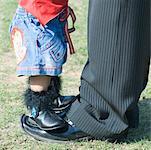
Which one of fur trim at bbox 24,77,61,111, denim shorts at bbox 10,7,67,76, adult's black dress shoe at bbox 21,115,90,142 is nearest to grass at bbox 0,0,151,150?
adult's black dress shoe at bbox 21,115,90,142

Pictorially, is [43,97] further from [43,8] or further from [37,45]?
[43,8]

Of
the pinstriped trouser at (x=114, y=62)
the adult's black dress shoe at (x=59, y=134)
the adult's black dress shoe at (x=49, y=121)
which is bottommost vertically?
the adult's black dress shoe at (x=59, y=134)

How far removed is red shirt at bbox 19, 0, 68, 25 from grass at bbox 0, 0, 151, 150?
502mm

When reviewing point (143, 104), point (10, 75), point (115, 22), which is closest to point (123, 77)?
point (115, 22)

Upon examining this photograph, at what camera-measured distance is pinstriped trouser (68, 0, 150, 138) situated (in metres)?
1.97

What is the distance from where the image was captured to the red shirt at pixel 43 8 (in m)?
2.00

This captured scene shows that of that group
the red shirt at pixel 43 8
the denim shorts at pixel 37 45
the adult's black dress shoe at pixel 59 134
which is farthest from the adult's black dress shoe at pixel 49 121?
the red shirt at pixel 43 8

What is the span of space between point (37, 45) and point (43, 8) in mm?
149

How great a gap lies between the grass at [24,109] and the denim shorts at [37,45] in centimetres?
29

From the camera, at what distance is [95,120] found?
84.1 inches

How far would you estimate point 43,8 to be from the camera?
6.57ft

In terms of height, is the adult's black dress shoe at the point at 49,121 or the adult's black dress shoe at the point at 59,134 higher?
the adult's black dress shoe at the point at 49,121

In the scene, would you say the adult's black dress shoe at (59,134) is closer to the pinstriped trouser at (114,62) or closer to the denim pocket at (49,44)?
the pinstriped trouser at (114,62)

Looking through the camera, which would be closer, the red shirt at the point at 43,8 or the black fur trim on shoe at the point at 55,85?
the red shirt at the point at 43,8
